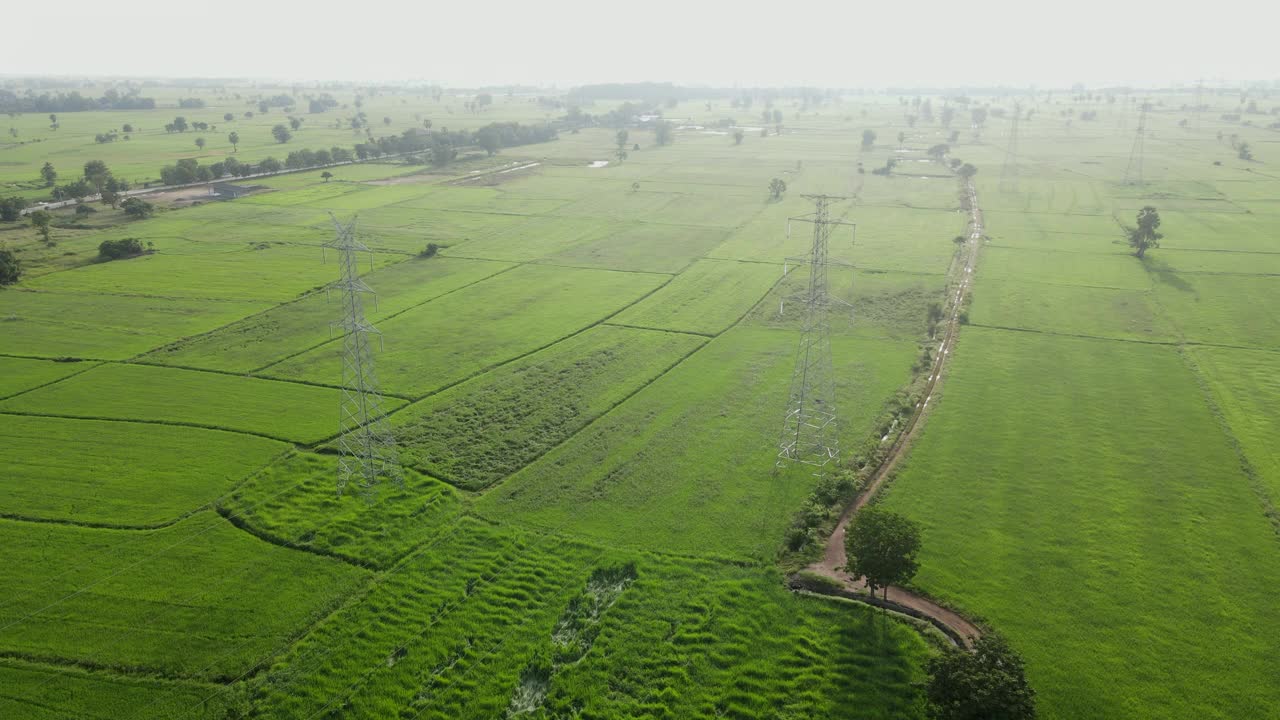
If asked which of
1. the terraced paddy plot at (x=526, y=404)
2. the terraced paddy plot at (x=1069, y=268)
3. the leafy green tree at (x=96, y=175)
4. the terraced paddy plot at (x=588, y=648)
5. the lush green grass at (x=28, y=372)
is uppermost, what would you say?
the leafy green tree at (x=96, y=175)

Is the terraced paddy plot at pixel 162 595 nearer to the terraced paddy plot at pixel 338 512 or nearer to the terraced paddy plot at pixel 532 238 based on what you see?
the terraced paddy plot at pixel 338 512

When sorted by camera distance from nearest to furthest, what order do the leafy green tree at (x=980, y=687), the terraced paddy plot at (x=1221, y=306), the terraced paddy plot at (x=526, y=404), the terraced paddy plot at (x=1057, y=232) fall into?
the leafy green tree at (x=980, y=687) < the terraced paddy plot at (x=526, y=404) < the terraced paddy plot at (x=1221, y=306) < the terraced paddy plot at (x=1057, y=232)

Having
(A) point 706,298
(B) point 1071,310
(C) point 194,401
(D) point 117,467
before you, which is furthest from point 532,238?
(D) point 117,467

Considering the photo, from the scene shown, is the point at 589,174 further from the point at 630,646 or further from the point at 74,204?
the point at 630,646

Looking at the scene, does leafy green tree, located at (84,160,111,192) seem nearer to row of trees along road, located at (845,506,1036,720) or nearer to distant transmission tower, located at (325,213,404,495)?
distant transmission tower, located at (325,213,404,495)

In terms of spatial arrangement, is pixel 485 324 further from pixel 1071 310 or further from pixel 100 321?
pixel 1071 310

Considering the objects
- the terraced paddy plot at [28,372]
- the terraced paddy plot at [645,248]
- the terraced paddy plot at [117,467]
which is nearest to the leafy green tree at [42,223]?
the terraced paddy plot at [28,372]
